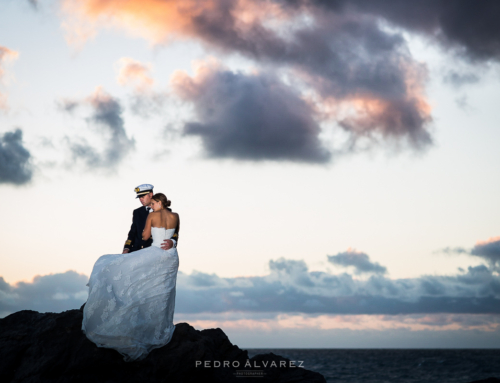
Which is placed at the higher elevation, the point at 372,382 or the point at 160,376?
the point at 160,376

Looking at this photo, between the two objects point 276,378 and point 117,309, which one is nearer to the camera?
point 117,309

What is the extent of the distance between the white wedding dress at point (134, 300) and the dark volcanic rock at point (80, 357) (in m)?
0.36

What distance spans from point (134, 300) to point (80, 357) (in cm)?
187

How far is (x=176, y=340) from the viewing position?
41.2 ft

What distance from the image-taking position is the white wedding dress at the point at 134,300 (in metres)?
11.0

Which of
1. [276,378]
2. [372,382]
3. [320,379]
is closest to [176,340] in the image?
[276,378]

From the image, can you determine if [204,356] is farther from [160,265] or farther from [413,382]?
[413,382]

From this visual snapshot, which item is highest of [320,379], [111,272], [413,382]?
[111,272]

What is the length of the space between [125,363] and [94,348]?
851 mm

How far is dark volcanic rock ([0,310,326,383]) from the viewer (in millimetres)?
11234

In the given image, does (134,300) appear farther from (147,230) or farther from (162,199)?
(162,199)

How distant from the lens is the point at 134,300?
37.2ft

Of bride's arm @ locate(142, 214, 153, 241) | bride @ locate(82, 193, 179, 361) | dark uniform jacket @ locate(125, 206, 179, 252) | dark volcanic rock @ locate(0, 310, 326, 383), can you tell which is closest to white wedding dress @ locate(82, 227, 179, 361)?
bride @ locate(82, 193, 179, 361)

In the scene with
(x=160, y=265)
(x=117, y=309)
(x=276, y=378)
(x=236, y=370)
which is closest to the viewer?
(x=117, y=309)
